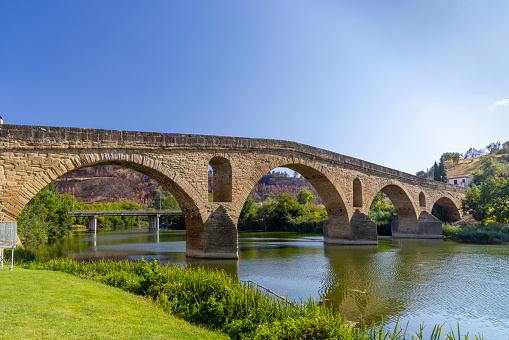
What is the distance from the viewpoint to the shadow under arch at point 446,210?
36453 mm

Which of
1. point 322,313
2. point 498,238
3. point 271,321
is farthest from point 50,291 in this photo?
point 498,238

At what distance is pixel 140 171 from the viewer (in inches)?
577

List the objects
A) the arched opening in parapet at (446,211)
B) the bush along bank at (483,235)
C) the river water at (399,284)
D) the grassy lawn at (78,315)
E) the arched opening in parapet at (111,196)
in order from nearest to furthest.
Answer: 1. the grassy lawn at (78,315)
2. the river water at (399,284)
3. the arched opening in parapet at (111,196)
4. the bush along bank at (483,235)
5. the arched opening in parapet at (446,211)

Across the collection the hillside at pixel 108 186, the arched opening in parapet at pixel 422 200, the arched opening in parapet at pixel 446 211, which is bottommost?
the arched opening in parapet at pixel 446 211

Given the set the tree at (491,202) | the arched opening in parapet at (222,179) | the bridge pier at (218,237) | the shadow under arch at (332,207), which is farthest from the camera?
the tree at (491,202)

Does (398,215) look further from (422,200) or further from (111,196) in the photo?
(111,196)

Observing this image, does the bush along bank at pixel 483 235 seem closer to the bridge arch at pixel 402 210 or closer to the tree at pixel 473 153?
the bridge arch at pixel 402 210

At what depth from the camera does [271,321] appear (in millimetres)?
5656

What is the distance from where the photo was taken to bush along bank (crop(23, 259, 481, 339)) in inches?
193

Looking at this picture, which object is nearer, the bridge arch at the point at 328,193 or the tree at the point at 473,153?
the bridge arch at the point at 328,193

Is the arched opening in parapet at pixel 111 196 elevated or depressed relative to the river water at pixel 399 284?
elevated

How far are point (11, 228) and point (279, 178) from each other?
129m

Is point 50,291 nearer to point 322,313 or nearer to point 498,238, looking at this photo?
point 322,313

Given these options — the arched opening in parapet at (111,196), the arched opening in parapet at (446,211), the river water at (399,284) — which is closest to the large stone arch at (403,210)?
the arched opening in parapet at (446,211)
